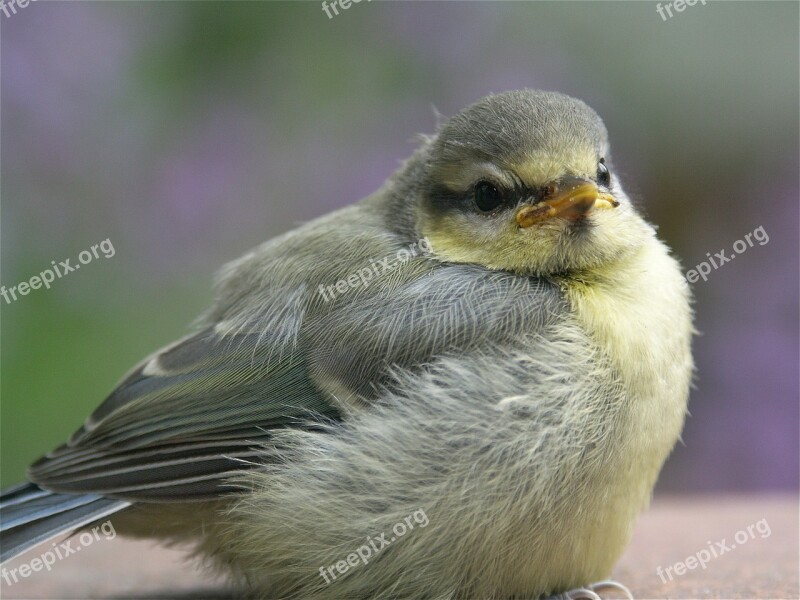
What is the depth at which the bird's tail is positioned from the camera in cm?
301

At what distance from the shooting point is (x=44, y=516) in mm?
3080

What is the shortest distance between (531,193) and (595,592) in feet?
4.41

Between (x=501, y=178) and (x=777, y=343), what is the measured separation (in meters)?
3.28

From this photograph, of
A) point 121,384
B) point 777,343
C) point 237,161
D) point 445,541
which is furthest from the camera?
point 237,161

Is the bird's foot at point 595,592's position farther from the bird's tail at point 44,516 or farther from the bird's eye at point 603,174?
the bird's tail at point 44,516

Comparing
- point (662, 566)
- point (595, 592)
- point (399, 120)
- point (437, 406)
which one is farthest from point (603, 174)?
point (399, 120)

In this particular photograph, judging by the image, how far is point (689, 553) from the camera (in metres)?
3.72

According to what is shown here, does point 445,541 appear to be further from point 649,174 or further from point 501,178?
point 649,174

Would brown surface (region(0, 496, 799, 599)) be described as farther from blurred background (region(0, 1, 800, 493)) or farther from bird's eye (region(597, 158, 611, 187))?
bird's eye (region(597, 158, 611, 187))

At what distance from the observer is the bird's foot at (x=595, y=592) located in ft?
9.78

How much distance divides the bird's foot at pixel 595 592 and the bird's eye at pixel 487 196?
4.13 ft

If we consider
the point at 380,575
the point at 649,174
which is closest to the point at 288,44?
the point at 649,174

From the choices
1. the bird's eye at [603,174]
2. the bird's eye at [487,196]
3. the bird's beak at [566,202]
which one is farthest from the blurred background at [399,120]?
the bird's beak at [566,202]

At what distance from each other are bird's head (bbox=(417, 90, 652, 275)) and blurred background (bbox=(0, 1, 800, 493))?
8.42ft
